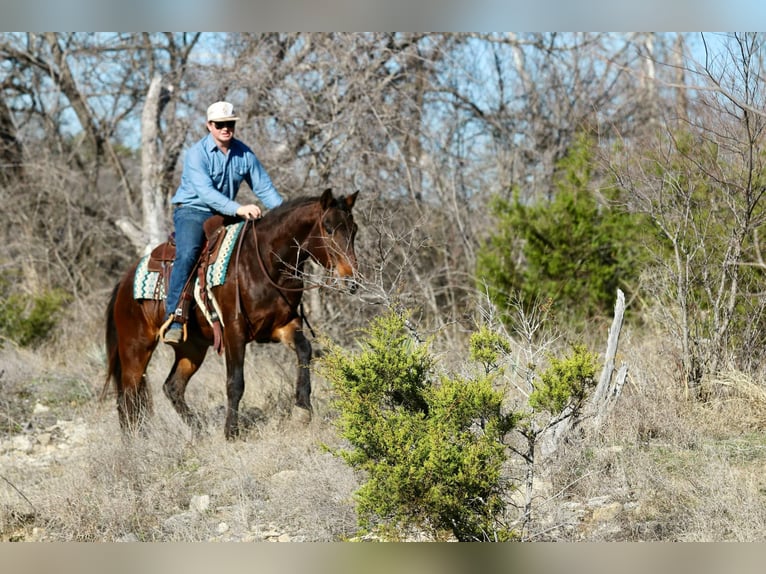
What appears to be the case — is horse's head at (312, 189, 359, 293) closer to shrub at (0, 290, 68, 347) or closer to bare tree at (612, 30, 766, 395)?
bare tree at (612, 30, 766, 395)

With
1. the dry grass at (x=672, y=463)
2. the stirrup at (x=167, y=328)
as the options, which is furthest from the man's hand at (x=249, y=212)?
the dry grass at (x=672, y=463)

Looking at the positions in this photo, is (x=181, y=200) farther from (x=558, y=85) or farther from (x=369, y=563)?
(x=558, y=85)

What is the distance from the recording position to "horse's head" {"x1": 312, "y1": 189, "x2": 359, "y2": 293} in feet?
23.1

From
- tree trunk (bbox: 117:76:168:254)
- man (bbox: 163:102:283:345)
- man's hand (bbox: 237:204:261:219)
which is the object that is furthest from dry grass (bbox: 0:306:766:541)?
tree trunk (bbox: 117:76:168:254)

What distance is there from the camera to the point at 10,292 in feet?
43.2

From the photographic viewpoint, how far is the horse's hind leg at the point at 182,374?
8.36 meters

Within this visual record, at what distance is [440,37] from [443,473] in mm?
8710

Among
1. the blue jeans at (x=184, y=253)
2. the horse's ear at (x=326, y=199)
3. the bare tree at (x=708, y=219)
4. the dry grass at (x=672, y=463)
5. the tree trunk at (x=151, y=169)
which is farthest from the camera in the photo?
the tree trunk at (x=151, y=169)

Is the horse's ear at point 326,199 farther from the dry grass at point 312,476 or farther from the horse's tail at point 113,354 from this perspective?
the horse's tail at point 113,354

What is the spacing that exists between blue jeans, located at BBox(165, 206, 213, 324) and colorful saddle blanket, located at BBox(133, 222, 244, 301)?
0.54ft

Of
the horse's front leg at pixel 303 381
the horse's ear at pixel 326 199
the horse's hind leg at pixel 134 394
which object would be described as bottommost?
the horse's hind leg at pixel 134 394

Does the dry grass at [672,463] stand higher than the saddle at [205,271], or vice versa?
the saddle at [205,271]

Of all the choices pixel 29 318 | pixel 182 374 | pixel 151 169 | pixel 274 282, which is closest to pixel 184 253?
pixel 274 282

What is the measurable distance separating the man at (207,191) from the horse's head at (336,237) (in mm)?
708
